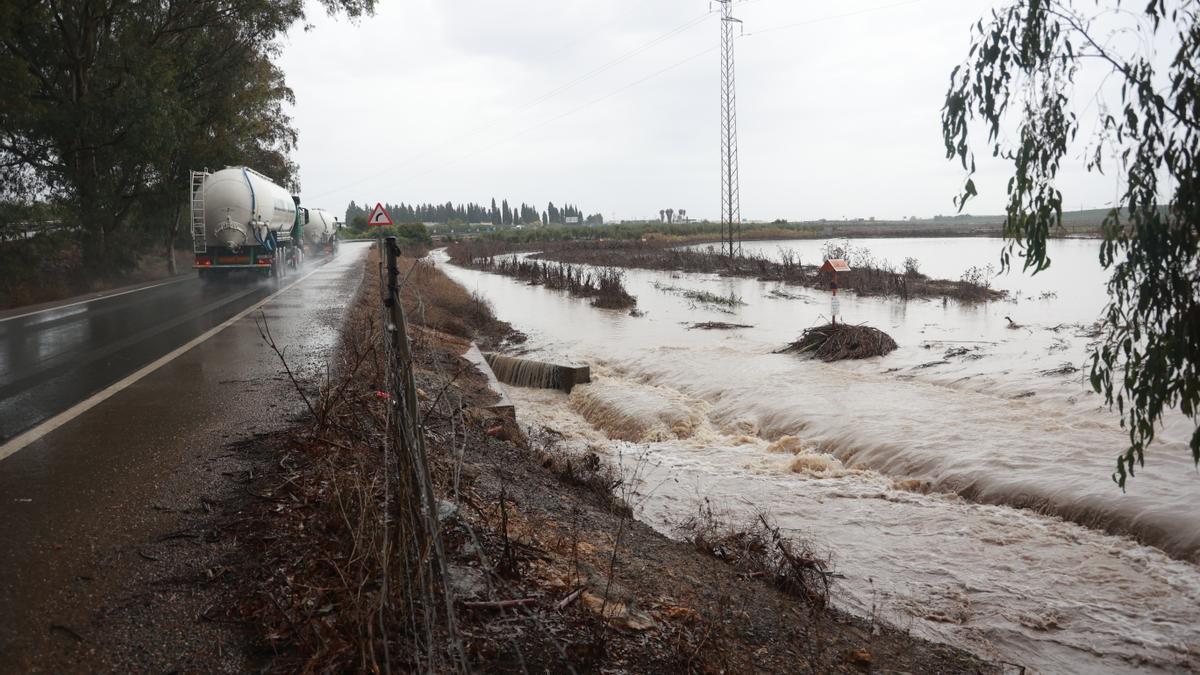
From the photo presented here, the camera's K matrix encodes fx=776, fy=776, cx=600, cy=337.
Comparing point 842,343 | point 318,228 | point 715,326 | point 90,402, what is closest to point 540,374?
point 842,343

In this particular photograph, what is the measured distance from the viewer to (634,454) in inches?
384

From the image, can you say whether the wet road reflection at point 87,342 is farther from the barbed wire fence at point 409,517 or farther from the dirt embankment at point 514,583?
the barbed wire fence at point 409,517

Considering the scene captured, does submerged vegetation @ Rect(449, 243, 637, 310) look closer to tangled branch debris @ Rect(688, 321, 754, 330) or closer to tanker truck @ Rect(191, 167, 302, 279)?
tangled branch debris @ Rect(688, 321, 754, 330)

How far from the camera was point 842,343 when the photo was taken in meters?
15.4

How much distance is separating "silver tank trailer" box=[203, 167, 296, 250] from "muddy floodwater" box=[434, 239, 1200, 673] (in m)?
11.5

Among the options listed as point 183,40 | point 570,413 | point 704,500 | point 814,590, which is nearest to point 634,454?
point 704,500

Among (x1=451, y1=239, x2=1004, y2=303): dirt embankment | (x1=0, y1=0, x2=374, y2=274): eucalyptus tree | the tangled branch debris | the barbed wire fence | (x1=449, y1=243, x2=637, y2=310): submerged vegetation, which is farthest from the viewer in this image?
(x1=451, y1=239, x2=1004, y2=303): dirt embankment

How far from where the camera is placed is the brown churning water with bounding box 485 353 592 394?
13.7 meters

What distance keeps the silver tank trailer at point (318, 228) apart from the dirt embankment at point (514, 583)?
45346mm

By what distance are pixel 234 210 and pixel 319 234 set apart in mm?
28623

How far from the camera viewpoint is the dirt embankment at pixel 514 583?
331 centimetres

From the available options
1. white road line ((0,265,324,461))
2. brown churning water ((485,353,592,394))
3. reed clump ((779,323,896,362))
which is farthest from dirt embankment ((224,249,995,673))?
reed clump ((779,323,896,362))

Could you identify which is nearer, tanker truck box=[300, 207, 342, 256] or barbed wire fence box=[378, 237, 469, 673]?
barbed wire fence box=[378, 237, 469, 673]

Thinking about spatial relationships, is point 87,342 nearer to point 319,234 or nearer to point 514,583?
point 514,583
